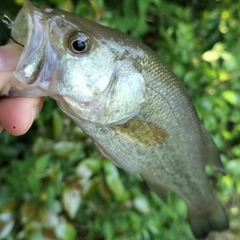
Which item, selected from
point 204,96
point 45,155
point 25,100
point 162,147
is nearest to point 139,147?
point 162,147

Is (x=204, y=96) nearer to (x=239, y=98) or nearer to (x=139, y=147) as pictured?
(x=239, y=98)

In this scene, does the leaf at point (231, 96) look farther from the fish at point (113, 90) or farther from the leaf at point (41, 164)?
the leaf at point (41, 164)

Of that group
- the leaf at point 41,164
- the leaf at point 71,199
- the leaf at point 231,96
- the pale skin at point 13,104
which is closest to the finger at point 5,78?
the pale skin at point 13,104

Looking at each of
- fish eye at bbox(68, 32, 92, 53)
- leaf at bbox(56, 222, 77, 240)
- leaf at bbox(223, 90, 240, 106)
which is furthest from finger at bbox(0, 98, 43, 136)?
leaf at bbox(223, 90, 240, 106)

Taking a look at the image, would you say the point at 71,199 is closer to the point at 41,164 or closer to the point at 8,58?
the point at 41,164

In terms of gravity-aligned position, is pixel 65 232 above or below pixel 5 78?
below

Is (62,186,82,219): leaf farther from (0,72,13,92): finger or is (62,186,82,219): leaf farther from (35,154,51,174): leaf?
(0,72,13,92): finger

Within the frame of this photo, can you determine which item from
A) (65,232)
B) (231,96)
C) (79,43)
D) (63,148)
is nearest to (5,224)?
(65,232)
